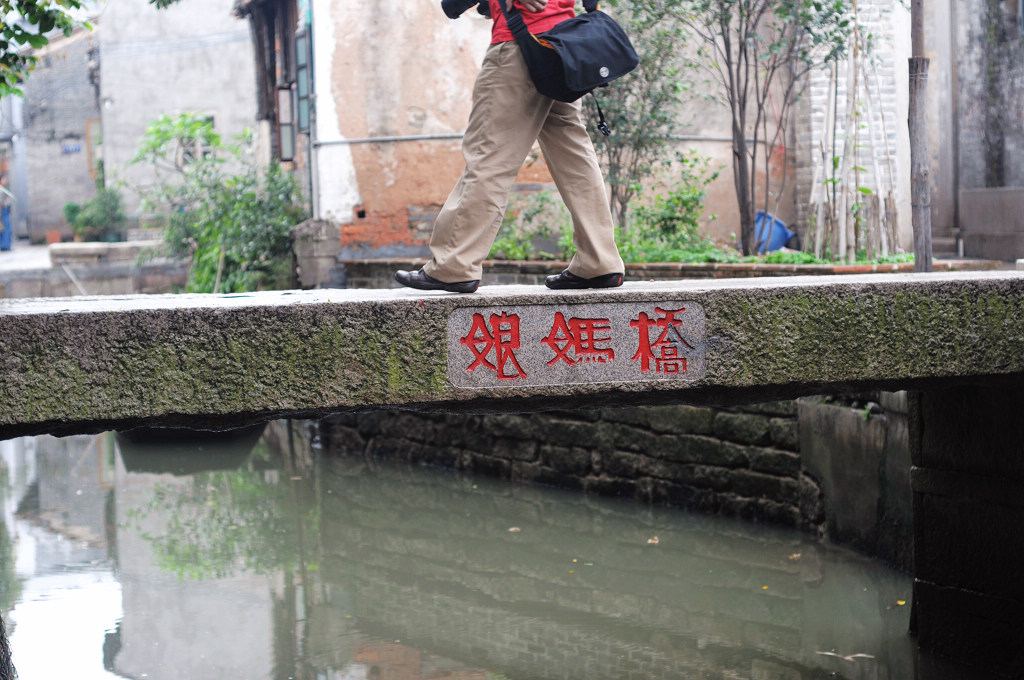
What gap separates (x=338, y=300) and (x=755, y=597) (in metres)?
3.46

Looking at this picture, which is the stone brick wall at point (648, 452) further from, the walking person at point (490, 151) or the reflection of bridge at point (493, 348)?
the walking person at point (490, 151)

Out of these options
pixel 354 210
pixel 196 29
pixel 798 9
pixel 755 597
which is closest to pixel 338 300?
pixel 755 597

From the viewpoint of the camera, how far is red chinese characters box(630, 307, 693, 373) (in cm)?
343

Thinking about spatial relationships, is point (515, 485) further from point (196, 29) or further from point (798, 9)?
point (196, 29)

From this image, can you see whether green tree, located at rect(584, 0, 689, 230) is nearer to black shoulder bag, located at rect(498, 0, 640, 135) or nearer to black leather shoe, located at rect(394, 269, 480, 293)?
black shoulder bag, located at rect(498, 0, 640, 135)

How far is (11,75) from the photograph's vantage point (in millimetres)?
5262

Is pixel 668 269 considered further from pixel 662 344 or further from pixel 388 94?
pixel 662 344

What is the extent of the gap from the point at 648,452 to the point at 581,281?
4.17m

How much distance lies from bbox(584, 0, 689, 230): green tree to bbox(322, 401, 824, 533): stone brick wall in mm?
2371

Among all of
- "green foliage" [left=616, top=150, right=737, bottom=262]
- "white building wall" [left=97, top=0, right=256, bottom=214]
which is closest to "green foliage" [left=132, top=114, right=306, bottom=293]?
"green foliage" [left=616, top=150, right=737, bottom=262]

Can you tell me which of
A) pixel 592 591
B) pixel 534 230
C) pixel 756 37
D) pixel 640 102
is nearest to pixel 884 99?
pixel 756 37

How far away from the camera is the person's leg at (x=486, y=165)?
3.52 m

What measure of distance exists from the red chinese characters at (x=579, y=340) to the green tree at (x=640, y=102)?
6.18 meters

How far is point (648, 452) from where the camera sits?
7.78 metres
